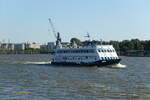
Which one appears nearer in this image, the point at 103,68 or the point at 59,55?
the point at 103,68

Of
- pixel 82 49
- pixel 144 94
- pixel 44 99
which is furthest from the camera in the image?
pixel 82 49

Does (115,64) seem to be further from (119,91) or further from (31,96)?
(31,96)

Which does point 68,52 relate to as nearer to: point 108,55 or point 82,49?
point 82,49

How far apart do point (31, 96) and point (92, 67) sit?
60085 millimetres

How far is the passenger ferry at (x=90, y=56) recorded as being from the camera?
102312mm

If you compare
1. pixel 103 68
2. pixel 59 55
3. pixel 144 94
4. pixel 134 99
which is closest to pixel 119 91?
pixel 144 94

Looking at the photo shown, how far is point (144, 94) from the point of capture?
46500 millimetres

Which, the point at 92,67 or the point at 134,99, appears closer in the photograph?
the point at 134,99

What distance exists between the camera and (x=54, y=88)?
51594mm

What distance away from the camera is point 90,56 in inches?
4109

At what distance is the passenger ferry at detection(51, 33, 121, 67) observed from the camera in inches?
4028

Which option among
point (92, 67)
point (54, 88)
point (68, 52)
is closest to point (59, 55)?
point (68, 52)

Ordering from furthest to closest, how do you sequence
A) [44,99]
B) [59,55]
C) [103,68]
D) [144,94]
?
[59,55]
[103,68]
[144,94]
[44,99]

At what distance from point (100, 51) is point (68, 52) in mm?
12784
